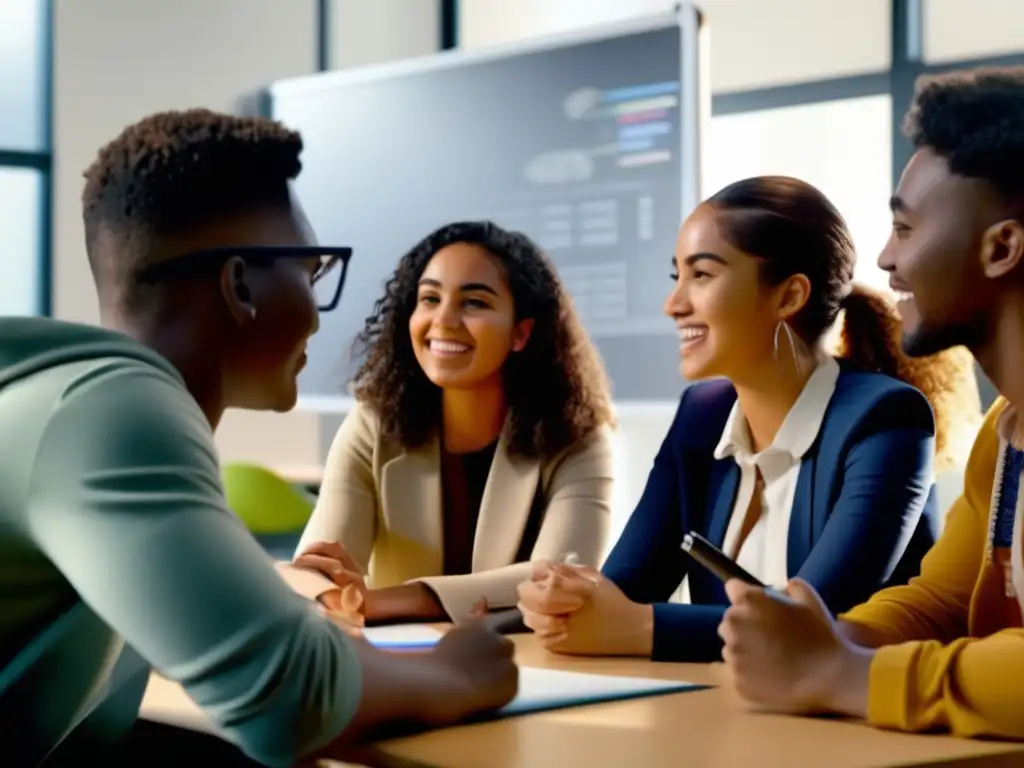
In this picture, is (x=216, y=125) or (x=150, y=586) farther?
(x=216, y=125)

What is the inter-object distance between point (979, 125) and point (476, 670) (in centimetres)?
84

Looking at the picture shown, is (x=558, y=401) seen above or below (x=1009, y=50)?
below

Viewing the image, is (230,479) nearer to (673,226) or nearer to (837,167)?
(673,226)

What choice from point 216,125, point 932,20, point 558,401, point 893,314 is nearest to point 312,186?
point 932,20

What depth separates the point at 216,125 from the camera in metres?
1.47

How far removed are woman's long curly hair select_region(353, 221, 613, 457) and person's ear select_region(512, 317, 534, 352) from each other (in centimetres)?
1

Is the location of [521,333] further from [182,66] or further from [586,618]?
[182,66]

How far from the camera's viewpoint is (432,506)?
2604mm

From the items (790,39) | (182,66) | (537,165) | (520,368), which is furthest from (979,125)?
(182,66)

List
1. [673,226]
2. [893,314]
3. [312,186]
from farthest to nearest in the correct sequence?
1. [312,186]
2. [673,226]
3. [893,314]

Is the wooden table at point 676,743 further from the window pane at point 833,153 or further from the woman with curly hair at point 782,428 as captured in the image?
the window pane at point 833,153

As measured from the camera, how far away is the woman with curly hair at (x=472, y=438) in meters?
2.59

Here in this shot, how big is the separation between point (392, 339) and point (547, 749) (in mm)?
1668

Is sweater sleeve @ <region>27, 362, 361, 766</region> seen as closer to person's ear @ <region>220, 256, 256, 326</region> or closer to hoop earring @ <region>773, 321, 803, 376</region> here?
person's ear @ <region>220, 256, 256, 326</region>
